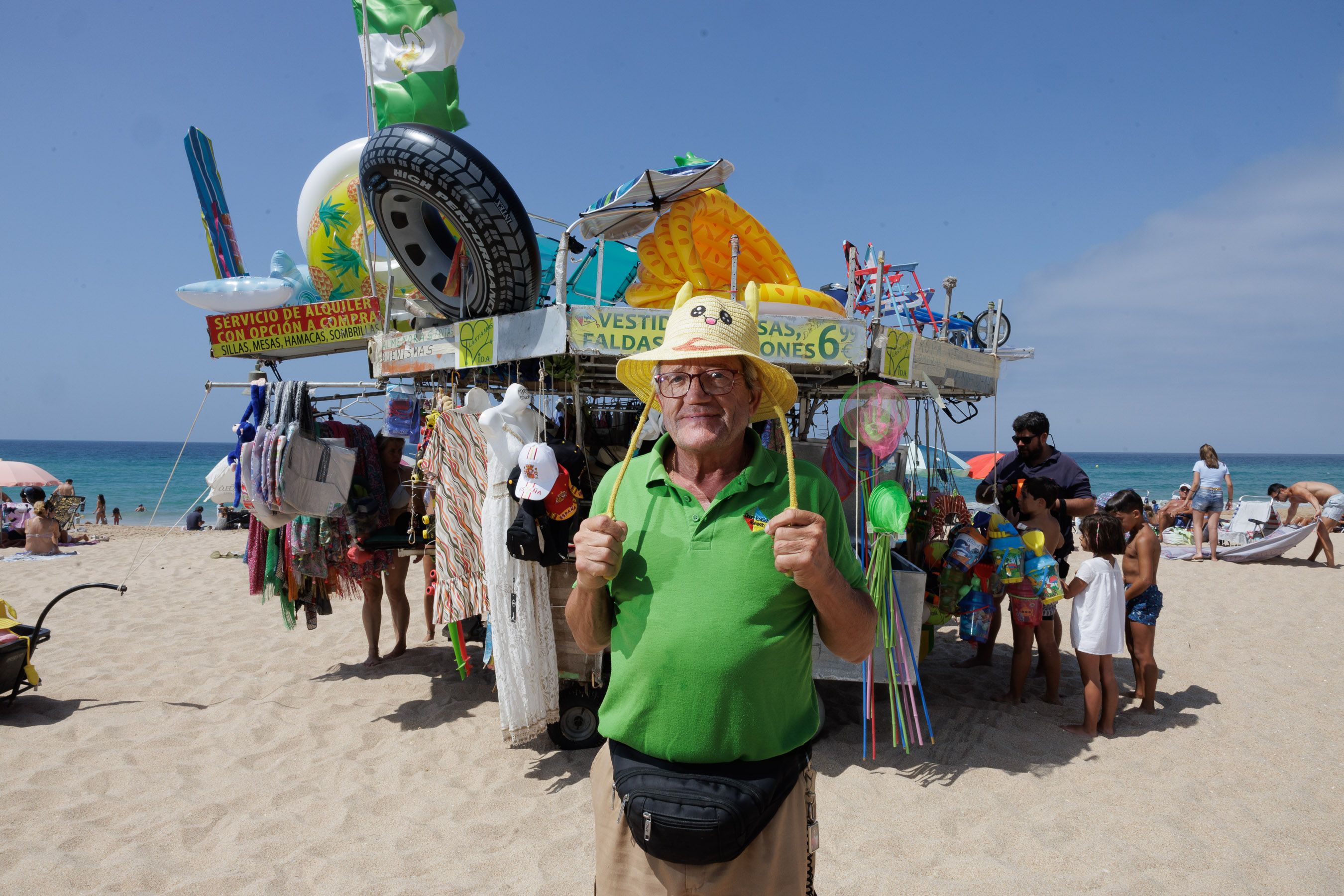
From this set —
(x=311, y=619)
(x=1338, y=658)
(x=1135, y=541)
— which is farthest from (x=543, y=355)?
(x=1338, y=658)

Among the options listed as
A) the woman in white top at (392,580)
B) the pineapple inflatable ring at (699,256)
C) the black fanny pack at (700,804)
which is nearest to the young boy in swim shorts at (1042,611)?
the pineapple inflatable ring at (699,256)

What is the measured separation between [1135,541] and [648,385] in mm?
4031

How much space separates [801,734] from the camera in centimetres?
161

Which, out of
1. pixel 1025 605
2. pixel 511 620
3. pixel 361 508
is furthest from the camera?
pixel 361 508

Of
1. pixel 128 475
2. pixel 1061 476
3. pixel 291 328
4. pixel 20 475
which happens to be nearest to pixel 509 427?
pixel 291 328

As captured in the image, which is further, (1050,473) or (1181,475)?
(1181,475)

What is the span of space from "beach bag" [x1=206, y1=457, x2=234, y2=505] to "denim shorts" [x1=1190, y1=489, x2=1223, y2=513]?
12.7 meters

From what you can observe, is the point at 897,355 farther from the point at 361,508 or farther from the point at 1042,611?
the point at 361,508

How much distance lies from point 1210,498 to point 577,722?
11.0 metres

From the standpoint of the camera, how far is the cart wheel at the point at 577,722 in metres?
4.17

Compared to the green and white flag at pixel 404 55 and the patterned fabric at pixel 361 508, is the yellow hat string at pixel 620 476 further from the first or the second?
the green and white flag at pixel 404 55

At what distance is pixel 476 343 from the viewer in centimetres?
417

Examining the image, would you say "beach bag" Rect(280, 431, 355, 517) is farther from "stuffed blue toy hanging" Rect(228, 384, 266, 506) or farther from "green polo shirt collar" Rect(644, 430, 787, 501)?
"green polo shirt collar" Rect(644, 430, 787, 501)

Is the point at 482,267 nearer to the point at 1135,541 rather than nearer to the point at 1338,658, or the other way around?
the point at 1135,541
